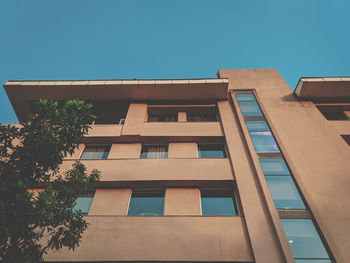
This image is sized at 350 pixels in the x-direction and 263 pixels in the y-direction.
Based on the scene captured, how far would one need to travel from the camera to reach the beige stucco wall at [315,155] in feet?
28.5

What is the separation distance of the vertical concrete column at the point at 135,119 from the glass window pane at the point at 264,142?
5.69m

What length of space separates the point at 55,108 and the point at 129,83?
9973 mm

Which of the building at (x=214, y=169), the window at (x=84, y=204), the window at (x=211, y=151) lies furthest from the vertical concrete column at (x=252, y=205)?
the window at (x=84, y=204)

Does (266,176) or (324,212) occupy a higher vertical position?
(266,176)

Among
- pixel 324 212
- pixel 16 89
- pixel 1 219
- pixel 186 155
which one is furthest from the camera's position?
pixel 16 89

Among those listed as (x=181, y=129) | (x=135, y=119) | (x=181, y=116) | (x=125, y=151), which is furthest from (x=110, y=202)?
(x=181, y=116)

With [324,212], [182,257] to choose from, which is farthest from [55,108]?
[324,212]

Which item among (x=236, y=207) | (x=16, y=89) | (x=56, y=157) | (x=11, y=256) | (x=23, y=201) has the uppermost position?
(x=16, y=89)

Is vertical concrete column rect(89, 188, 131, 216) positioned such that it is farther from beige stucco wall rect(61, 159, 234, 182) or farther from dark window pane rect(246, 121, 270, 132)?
dark window pane rect(246, 121, 270, 132)

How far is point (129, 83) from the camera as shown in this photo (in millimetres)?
16359

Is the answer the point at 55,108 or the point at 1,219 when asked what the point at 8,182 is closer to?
the point at 1,219

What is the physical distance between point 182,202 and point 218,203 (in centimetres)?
140

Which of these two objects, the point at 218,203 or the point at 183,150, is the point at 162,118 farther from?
the point at 218,203

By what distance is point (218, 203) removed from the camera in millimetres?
10672
